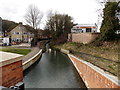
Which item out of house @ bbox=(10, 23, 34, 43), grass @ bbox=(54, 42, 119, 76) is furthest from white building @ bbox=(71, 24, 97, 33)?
house @ bbox=(10, 23, 34, 43)

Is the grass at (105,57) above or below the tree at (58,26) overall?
below

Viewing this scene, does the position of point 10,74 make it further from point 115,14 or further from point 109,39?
point 115,14

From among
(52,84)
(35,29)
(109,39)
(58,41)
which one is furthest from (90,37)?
(35,29)

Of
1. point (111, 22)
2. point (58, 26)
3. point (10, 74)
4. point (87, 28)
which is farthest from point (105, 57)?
point (58, 26)

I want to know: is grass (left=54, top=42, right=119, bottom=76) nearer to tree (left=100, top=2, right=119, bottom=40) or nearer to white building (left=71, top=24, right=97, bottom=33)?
tree (left=100, top=2, right=119, bottom=40)

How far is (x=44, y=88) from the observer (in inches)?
228

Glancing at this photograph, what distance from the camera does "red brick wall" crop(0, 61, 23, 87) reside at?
216 centimetres

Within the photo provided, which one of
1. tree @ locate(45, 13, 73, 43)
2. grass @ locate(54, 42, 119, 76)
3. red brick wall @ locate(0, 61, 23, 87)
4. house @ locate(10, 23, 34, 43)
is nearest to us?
red brick wall @ locate(0, 61, 23, 87)

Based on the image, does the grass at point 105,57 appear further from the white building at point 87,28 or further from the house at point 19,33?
the house at point 19,33

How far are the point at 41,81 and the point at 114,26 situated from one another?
961 cm

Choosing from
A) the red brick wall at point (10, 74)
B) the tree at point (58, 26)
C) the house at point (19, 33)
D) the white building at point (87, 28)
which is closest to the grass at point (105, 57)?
the red brick wall at point (10, 74)

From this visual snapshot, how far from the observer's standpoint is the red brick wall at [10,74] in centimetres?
216

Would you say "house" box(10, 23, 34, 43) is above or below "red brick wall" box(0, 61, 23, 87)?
above

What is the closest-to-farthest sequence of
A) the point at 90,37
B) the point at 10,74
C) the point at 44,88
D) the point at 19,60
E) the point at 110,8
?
the point at 10,74 < the point at 19,60 < the point at 44,88 < the point at 110,8 < the point at 90,37
